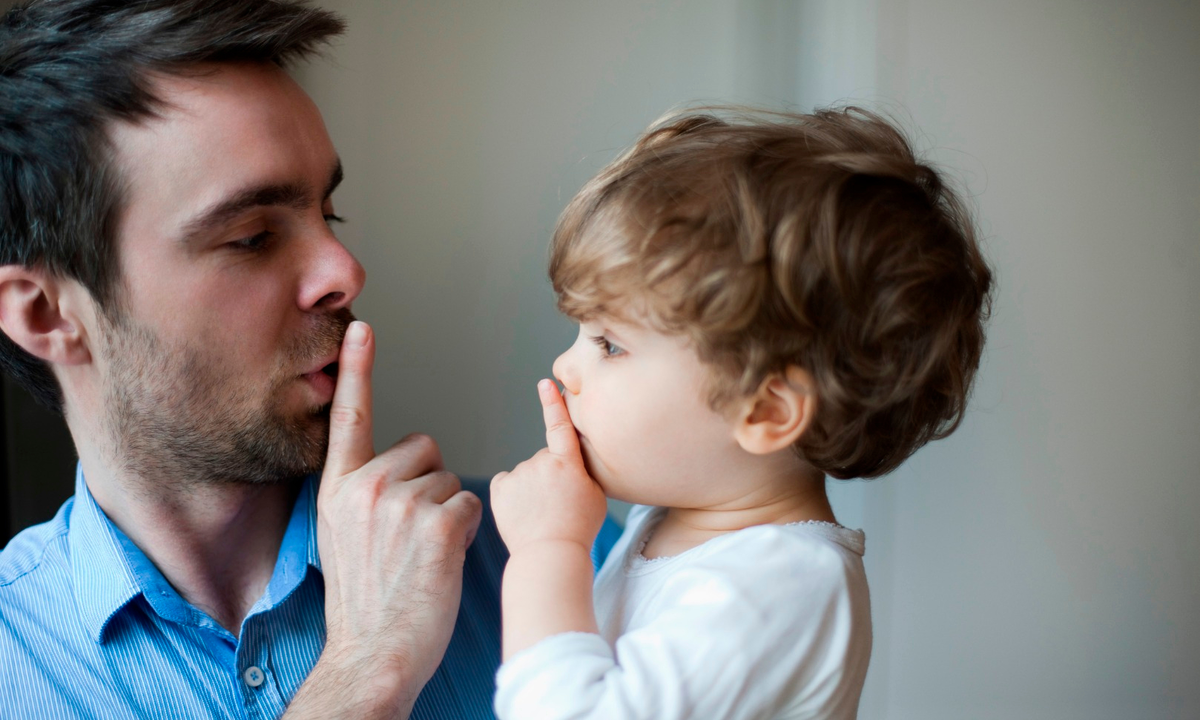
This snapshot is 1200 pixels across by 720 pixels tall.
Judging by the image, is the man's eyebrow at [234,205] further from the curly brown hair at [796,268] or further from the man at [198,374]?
the curly brown hair at [796,268]

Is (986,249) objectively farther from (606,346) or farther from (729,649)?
(729,649)

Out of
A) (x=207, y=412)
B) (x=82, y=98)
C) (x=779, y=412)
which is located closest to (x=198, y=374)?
(x=207, y=412)

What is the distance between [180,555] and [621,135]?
1.03m

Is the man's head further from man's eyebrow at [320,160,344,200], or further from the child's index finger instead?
the child's index finger

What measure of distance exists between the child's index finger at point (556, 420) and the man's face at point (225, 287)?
1.14 feet

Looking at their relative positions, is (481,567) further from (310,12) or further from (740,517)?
(310,12)

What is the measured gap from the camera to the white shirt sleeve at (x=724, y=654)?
0.77 meters

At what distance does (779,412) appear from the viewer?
2.86ft

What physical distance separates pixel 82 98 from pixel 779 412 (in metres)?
0.94

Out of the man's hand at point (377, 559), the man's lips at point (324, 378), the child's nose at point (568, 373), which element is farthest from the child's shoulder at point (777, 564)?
the man's lips at point (324, 378)

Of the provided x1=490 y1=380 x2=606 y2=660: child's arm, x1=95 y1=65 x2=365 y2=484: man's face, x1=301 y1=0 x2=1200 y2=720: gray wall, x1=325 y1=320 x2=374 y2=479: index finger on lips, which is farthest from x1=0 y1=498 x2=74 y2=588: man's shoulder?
x1=490 y1=380 x2=606 y2=660: child's arm

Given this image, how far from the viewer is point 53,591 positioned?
1.17 meters

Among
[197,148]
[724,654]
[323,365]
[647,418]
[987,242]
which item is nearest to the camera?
[724,654]

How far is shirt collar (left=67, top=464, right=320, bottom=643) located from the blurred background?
49cm
